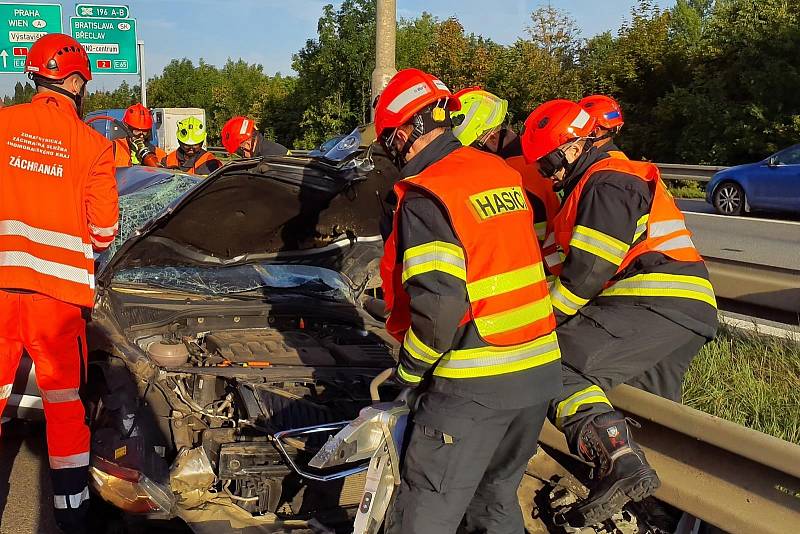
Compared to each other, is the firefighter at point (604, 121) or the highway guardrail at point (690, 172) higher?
the firefighter at point (604, 121)

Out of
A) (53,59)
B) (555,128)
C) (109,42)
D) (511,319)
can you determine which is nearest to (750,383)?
(555,128)

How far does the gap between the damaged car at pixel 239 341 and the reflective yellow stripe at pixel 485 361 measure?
721 mm

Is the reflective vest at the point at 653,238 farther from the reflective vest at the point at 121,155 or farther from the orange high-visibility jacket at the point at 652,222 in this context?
the reflective vest at the point at 121,155

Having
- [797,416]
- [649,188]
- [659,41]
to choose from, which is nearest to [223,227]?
[649,188]

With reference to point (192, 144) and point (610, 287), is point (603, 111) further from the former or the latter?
point (192, 144)

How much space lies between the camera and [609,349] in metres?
3.21

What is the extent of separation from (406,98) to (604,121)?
1.29 m

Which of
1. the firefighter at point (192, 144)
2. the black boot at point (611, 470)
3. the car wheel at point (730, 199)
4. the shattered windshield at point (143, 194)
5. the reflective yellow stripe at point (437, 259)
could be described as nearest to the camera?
the reflective yellow stripe at point (437, 259)

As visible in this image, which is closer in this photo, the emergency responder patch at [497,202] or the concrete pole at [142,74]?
the emergency responder patch at [497,202]

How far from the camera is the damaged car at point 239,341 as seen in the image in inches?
119

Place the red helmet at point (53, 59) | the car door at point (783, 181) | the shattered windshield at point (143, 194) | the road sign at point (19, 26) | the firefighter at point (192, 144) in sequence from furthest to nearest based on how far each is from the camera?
1. the road sign at point (19, 26)
2. the car door at point (783, 181)
3. the firefighter at point (192, 144)
4. the shattered windshield at point (143, 194)
5. the red helmet at point (53, 59)

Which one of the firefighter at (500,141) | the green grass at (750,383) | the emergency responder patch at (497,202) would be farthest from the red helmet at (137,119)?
the emergency responder patch at (497,202)

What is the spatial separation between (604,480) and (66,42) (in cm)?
290

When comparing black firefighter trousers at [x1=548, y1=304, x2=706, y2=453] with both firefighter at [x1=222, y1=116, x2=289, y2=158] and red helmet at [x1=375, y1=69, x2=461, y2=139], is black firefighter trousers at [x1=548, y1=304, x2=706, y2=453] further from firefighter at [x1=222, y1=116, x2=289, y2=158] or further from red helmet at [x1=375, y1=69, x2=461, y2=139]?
firefighter at [x1=222, y1=116, x2=289, y2=158]
